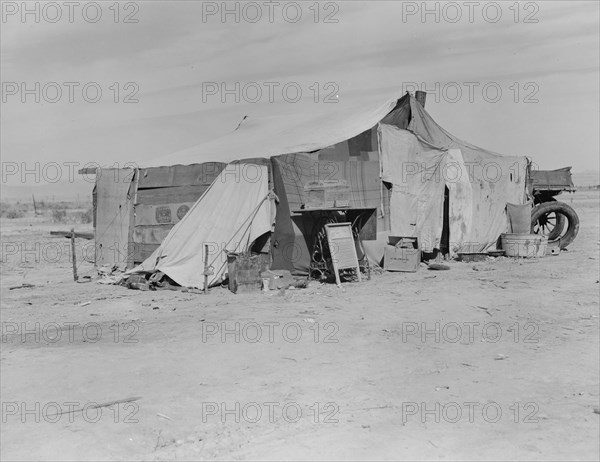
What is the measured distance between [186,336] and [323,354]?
1.75 metres

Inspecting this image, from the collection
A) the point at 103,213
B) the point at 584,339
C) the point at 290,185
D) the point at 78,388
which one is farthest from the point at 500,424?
the point at 103,213

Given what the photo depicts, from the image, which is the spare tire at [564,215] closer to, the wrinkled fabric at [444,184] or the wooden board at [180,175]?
the wrinkled fabric at [444,184]

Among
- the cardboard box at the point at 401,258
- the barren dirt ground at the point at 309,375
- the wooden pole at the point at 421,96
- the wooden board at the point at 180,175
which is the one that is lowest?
the barren dirt ground at the point at 309,375

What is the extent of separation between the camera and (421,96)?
1491cm

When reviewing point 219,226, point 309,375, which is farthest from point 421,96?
point 309,375

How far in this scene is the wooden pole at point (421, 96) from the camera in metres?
14.8

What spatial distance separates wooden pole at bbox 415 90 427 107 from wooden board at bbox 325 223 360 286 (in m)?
4.57

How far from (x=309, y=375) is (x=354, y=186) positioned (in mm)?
7151

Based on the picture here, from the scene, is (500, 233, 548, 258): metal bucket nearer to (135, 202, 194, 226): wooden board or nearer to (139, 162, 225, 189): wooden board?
(139, 162, 225, 189): wooden board

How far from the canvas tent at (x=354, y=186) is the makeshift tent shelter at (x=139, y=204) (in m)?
0.53

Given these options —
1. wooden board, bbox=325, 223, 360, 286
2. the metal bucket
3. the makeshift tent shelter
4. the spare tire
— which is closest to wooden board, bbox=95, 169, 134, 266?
the makeshift tent shelter

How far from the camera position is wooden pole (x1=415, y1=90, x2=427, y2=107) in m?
14.8

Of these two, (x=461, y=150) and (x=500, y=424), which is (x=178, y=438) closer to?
(x=500, y=424)

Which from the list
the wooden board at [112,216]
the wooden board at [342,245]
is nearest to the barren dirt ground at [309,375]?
the wooden board at [342,245]
